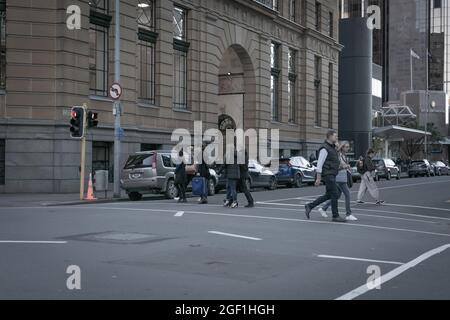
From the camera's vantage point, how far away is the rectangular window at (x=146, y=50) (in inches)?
1190

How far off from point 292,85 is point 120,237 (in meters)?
36.5

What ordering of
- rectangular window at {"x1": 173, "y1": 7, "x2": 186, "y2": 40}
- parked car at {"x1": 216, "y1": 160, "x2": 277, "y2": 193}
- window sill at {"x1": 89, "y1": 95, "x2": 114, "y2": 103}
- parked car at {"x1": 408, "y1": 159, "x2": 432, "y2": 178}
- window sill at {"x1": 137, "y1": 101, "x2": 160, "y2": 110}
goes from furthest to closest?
parked car at {"x1": 408, "y1": 159, "x2": 432, "y2": 178} < rectangular window at {"x1": 173, "y1": 7, "x2": 186, "y2": 40} < window sill at {"x1": 137, "y1": 101, "x2": 160, "y2": 110} < parked car at {"x1": 216, "y1": 160, "x2": 277, "y2": 193} < window sill at {"x1": 89, "y1": 95, "x2": 114, "y2": 103}

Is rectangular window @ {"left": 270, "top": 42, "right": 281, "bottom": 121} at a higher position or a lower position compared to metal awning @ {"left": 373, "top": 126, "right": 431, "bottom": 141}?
higher

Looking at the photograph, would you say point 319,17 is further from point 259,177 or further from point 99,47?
point 99,47

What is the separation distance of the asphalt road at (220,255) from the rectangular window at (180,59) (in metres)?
18.0

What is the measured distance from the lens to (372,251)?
398 inches

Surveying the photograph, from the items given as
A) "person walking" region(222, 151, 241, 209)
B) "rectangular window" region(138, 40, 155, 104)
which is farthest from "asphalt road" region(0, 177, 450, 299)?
"rectangular window" region(138, 40, 155, 104)

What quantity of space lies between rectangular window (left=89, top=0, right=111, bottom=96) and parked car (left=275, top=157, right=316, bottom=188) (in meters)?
9.46

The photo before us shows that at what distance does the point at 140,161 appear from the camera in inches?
875

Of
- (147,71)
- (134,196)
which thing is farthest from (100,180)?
(147,71)

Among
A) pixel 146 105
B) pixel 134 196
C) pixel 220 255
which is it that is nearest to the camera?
pixel 220 255

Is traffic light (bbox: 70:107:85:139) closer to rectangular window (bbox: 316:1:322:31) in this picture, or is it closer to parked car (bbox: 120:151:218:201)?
parked car (bbox: 120:151:218:201)

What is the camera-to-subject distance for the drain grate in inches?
420
